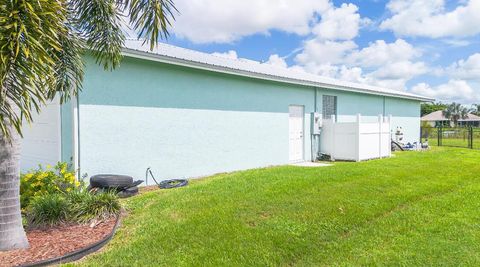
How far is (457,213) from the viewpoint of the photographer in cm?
599

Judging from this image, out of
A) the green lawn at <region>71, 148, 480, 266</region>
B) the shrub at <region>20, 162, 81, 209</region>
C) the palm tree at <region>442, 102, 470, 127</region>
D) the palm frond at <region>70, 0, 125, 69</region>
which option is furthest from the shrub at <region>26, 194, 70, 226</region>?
the palm tree at <region>442, 102, 470, 127</region>

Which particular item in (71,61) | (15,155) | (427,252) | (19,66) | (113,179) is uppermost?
(71,61)

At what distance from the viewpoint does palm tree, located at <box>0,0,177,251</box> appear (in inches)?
121

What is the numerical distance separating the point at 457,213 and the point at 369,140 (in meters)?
8.33

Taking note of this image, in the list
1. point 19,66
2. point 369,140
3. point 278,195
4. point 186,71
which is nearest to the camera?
point 19,66

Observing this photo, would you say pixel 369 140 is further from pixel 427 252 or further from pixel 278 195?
pixel 427 252

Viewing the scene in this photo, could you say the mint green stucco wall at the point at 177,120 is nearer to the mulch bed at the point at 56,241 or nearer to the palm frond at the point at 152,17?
the mulch bed at the point at 56,241

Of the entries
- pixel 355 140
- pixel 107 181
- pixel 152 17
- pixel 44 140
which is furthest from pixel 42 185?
pixel 355 140

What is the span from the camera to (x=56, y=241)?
4.84 metres

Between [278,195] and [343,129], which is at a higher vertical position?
[343,129]

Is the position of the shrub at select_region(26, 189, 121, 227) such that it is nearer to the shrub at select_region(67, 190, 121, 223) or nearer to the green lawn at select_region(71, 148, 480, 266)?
the shrub at select_region(67, 190, 121, 223)

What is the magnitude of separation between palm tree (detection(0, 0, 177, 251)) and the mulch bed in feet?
0.71

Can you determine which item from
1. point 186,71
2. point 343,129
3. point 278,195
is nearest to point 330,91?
point 343,129

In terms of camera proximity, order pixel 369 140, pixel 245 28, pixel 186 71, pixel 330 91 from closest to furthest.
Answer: pixel 186 71, pixel 369 140, pixel 330 91, pixel 245 28
